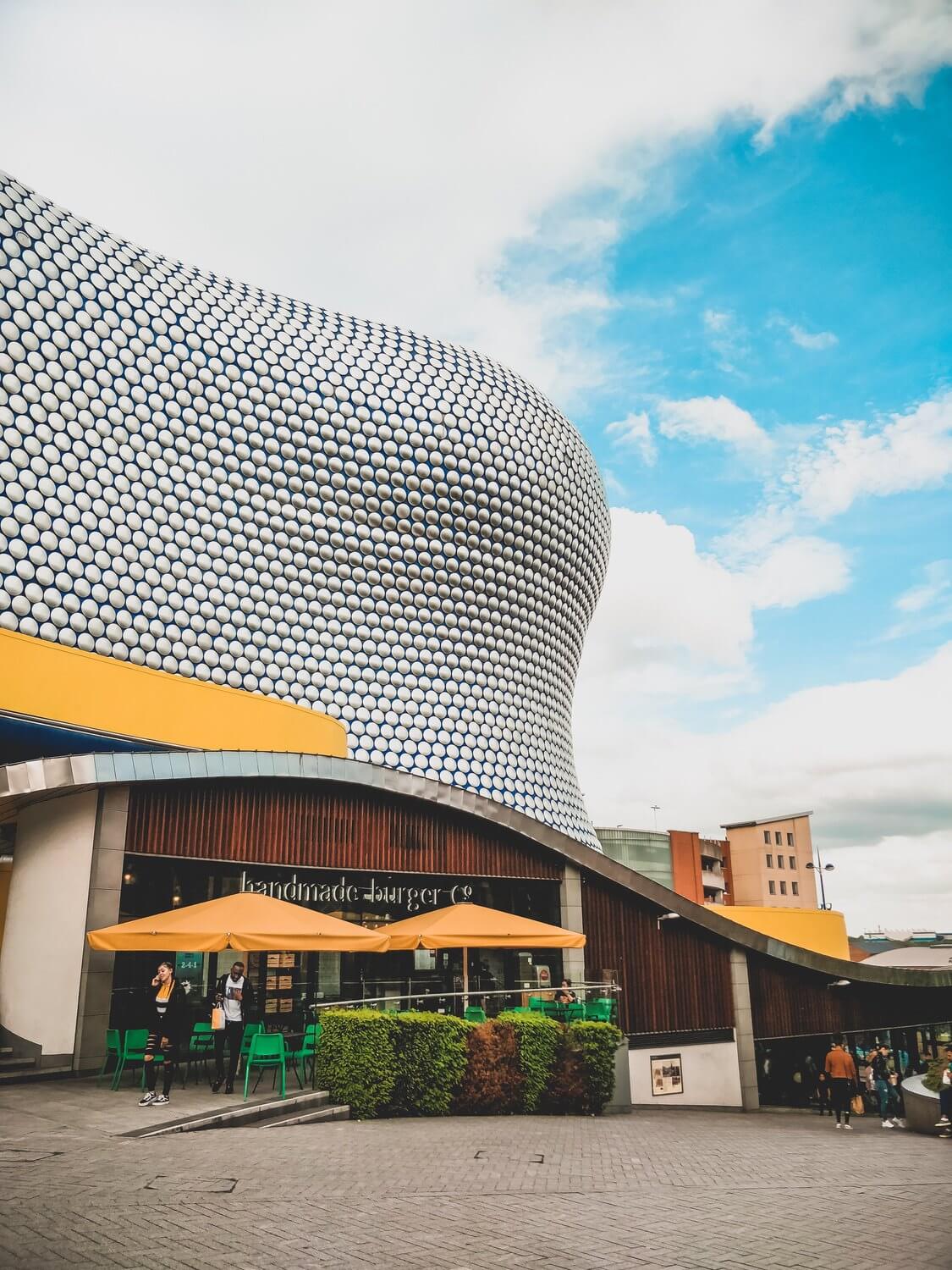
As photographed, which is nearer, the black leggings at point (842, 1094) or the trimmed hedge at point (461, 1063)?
the trimmed hedge at point (461, 1063)

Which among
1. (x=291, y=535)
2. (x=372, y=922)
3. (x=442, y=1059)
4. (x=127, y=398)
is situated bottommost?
(x=442, y=1059)

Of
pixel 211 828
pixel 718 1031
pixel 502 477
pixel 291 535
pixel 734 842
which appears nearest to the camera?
pixel 211 828

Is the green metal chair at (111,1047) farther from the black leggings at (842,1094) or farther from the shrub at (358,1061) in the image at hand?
the black leggings at (842,1094)

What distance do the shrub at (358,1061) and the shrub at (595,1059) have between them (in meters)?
2.46

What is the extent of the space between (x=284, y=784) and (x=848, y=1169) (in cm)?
937

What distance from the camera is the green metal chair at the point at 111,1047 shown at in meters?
10.9

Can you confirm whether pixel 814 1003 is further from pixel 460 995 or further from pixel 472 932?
pixel 460 995

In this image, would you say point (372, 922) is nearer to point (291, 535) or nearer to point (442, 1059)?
point (442, 1059)

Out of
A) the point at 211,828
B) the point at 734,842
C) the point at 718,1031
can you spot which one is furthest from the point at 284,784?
the point at 734,842

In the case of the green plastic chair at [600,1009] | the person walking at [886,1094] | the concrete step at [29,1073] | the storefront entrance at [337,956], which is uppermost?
the storefront entrance at [337,956]

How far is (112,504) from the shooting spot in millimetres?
19859

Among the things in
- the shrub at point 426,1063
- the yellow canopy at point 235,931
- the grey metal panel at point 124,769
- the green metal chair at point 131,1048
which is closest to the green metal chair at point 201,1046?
the green metal chair at point 131,1048

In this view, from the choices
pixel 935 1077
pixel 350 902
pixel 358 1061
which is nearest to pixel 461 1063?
pixel 358 1061

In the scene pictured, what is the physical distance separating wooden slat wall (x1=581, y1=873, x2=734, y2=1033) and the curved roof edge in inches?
10.5
